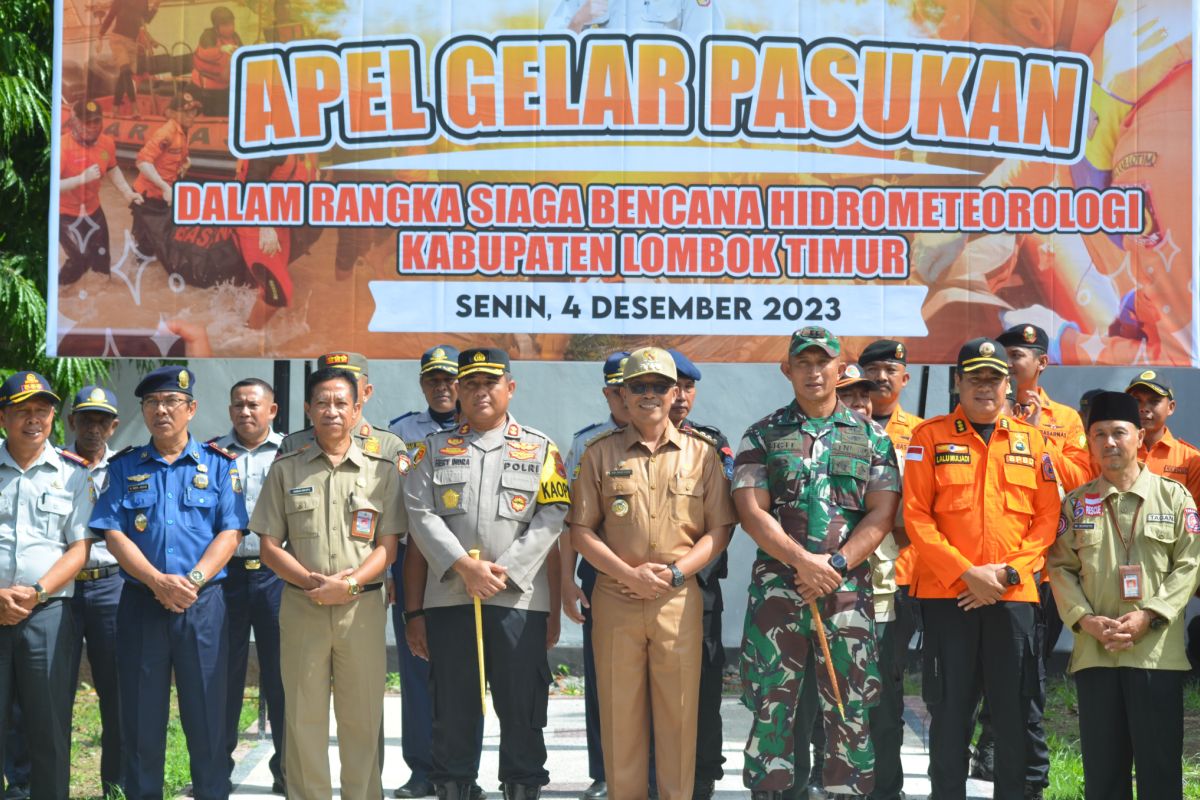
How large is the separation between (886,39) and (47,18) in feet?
16.4

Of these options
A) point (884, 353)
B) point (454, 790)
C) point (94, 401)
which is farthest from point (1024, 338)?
point (94, 401)

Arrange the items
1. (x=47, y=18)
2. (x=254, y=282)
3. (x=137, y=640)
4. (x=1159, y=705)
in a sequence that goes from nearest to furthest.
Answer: (x=1159, y=705) < (x=137, y=640) < (x=254, y=282) < (x=47, y=18)

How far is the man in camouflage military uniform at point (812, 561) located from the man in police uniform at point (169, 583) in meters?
1.95

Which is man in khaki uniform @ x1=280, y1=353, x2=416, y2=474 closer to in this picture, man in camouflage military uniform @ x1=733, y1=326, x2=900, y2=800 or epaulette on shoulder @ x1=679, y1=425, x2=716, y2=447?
epaulette on shoulder @ x1=679, y1=425, x2=716, y2=447

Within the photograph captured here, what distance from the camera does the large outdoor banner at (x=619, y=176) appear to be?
240 inches

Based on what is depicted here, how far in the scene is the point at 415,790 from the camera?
538 cm

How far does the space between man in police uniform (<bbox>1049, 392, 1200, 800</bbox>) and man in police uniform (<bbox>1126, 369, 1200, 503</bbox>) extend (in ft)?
2.27

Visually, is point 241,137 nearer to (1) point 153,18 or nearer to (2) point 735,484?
(1) point 153,18

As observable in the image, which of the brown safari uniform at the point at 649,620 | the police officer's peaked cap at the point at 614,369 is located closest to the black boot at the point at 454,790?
the brown safari uniform at the point at 649,620

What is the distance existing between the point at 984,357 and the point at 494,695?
2.13 m

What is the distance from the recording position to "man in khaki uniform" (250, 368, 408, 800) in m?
4.56

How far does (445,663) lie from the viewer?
179 inches

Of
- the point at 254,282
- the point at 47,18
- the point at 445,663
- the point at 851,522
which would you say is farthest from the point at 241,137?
the point at 851,522

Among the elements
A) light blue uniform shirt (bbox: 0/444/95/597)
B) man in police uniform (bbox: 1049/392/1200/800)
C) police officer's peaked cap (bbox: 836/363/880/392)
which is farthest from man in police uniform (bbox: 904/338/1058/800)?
light blue uniform shirt (bbox: 0/444/95/597)
